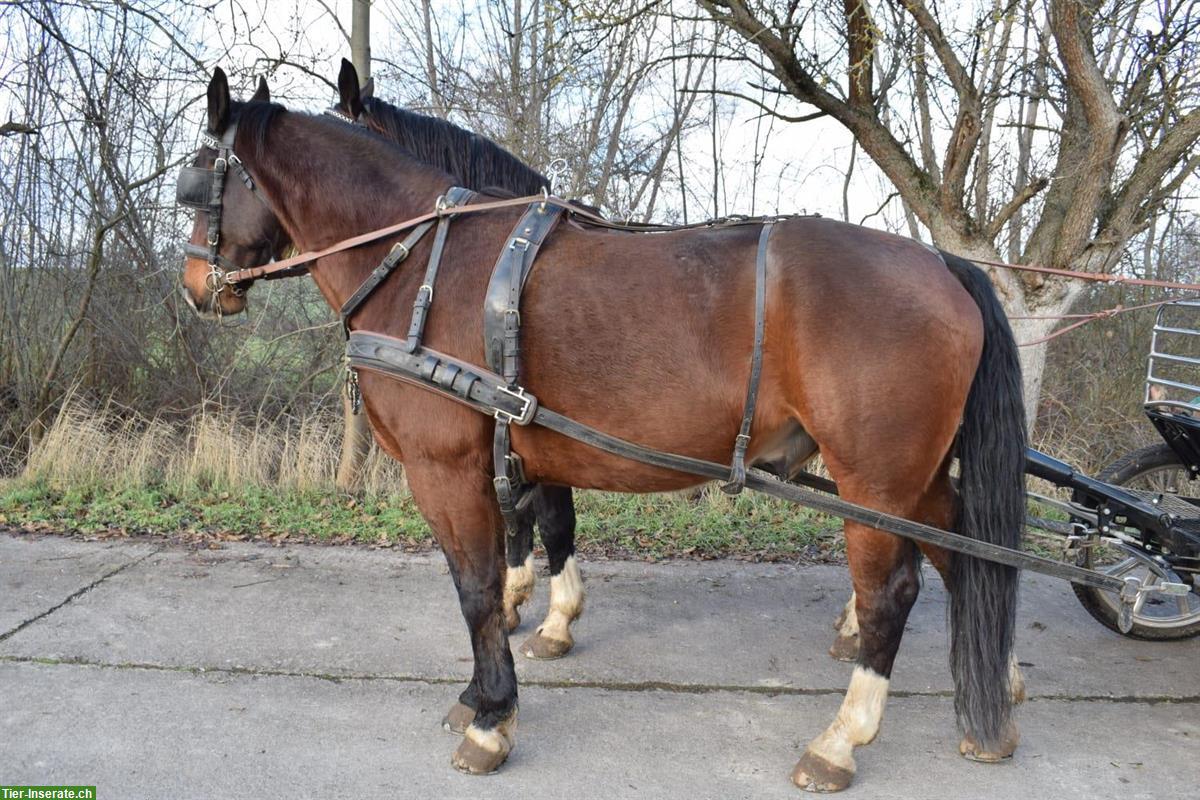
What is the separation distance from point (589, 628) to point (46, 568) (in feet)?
9.24

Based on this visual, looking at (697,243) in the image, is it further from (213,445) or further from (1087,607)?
(213,445)

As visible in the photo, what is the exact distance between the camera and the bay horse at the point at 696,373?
2.40 m

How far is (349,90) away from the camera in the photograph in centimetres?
286

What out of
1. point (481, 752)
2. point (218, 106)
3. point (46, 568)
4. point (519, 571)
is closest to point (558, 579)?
point (519, 571)

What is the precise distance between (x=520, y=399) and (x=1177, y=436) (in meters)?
2.83

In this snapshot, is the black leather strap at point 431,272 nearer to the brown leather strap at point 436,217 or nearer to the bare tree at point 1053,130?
the brown leather strap at point 436,217

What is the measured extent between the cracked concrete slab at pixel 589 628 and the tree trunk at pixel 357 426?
4.90 feet

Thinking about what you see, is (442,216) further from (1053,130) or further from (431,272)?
(1053,130)

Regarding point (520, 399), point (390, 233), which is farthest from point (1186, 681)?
point (390, 233)

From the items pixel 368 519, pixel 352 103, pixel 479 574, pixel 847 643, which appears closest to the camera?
pixel 479 574

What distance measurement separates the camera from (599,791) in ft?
7.99

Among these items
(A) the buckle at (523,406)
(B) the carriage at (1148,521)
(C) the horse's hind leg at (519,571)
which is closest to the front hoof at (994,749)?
(B) the carriage at (1148,521)

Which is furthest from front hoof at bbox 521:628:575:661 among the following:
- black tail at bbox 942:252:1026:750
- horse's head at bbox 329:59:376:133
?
horse's head at bbox 329:59:376:133

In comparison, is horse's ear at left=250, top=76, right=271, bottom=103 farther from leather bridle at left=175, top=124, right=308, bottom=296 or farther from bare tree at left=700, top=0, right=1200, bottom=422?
bare tree at left=700, top=0, right=1200, bottom=422
